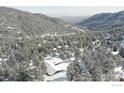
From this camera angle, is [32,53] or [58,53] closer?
[32,53]

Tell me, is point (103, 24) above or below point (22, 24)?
above

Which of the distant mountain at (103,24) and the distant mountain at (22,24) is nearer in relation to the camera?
the distant mountain at (103,24)

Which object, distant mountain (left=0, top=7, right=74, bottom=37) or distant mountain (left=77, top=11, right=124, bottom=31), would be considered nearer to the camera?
distant mountain (left=77, top=11, right=124, bottom=31)

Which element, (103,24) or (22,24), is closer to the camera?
(103,24)
